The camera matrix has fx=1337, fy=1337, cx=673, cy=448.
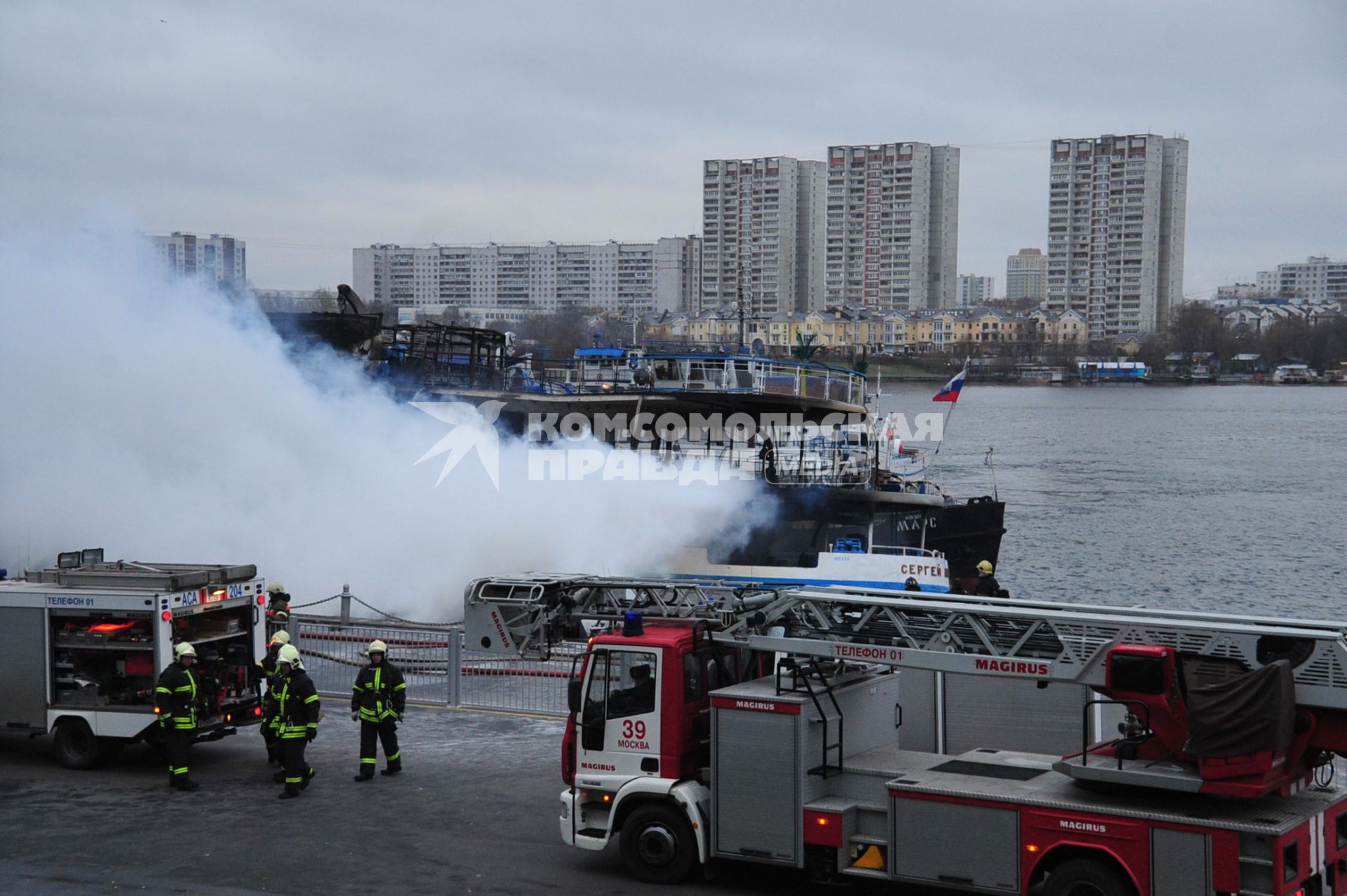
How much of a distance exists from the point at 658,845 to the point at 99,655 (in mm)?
6786

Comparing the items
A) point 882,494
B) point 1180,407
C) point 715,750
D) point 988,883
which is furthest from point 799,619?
point 1180,407

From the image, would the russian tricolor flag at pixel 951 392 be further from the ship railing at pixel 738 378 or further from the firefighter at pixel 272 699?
the firefighter at pixel 272 699

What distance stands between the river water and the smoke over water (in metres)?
20.2

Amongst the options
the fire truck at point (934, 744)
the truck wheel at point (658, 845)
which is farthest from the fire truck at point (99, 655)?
the truck wheel at point (658, 845)

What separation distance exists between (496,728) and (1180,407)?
13975 centimetres

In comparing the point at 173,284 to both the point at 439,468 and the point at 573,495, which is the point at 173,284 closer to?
the point at 439,468

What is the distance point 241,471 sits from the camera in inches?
950

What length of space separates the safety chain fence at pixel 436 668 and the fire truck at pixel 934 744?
471 cm

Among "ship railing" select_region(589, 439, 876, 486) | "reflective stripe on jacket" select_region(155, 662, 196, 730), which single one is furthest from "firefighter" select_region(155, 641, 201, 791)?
"ship railing" select_region(589, 439, 876, 486)

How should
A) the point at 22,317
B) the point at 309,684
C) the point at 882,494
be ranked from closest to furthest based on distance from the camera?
the point at 309,684, the point at 22,317, the point at 882,494

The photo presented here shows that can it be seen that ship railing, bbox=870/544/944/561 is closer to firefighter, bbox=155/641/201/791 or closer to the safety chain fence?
the safety chain fence

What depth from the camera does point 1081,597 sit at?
41.5 metres

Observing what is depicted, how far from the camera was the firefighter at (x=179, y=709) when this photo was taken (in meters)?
13.0

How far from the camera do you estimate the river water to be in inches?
1724
